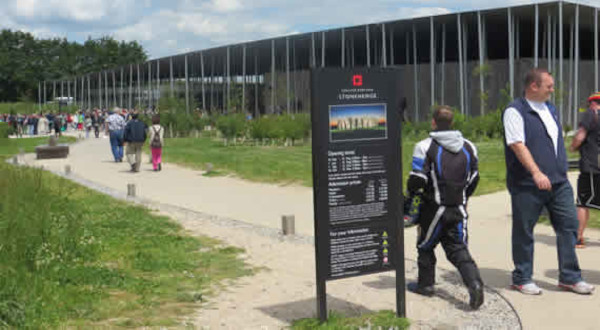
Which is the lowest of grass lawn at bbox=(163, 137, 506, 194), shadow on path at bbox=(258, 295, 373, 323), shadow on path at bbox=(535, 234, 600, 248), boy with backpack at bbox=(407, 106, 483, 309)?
shadow on path at bbox=(258, 295, 373, 323)

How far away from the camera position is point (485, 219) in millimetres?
10195

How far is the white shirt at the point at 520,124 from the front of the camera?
227 inches

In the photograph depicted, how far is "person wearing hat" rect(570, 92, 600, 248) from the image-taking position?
7.10m

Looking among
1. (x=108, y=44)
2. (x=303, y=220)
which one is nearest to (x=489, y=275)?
(x=303, y=220)

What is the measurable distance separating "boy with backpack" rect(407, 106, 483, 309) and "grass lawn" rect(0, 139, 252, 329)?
2.00 meters

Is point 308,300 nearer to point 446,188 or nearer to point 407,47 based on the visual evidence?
point 446,188

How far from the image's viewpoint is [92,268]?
22.2ft

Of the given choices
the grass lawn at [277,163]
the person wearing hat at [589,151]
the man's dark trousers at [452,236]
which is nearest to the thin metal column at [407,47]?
the grass lawn at [277,163]

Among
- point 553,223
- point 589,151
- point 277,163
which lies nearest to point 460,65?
point 277,163

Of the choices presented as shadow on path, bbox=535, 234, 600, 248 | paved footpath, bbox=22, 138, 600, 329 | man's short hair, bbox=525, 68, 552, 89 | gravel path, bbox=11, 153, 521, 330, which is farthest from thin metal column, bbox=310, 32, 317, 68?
man's short hair, bbox=525, 68, 552, 89

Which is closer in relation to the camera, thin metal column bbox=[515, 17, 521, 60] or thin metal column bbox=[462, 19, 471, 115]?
thin metal column bbox=[515, 17, 521, 60]

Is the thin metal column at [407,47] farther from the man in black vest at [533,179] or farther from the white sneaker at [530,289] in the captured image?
the white sneaker at [530,289]

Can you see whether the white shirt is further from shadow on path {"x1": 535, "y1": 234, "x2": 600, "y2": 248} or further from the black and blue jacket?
shadow on path {"x1": 535, "y1": 234, "x2": 600, "y2": 248}

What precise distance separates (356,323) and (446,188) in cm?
127
